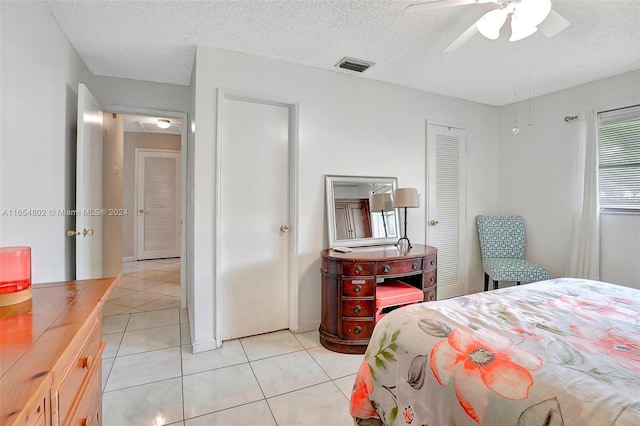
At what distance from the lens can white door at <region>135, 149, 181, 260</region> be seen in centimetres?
575

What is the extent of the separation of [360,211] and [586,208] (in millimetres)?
2280

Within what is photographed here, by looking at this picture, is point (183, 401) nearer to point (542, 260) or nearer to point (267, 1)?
point (267, 1)

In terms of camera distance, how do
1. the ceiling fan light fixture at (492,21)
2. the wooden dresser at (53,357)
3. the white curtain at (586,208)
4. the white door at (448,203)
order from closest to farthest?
the wooden dresser at (53,357), the ceiling fan light fixture at (492,21), the white curtain at (586,208), the white door at (448,203)

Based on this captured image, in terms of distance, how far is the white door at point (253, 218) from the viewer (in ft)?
8.34

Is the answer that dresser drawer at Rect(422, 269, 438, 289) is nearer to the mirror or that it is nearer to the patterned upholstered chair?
the mirror

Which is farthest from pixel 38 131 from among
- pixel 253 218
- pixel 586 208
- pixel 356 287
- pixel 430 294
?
pixel 586 208

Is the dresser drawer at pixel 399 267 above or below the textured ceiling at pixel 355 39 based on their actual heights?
below

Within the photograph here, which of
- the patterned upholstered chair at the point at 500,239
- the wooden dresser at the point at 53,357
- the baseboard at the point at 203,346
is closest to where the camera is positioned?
the wooden dresser at the point at 53,357

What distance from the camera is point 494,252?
11.8ft

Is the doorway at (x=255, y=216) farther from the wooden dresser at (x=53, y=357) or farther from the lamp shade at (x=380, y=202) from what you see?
the wooden dresser at (x=53, y=357)

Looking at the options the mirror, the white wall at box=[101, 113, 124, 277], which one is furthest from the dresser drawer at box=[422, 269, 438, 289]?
the white wall at box=[101, 113, 124, 277]

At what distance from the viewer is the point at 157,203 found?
19.4 ft

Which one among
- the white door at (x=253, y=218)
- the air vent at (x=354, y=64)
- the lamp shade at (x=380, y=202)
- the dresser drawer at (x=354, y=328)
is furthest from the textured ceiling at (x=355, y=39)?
the dresser drawer at (x=354, y=328)

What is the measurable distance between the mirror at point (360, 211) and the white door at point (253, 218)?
451 millimetres
